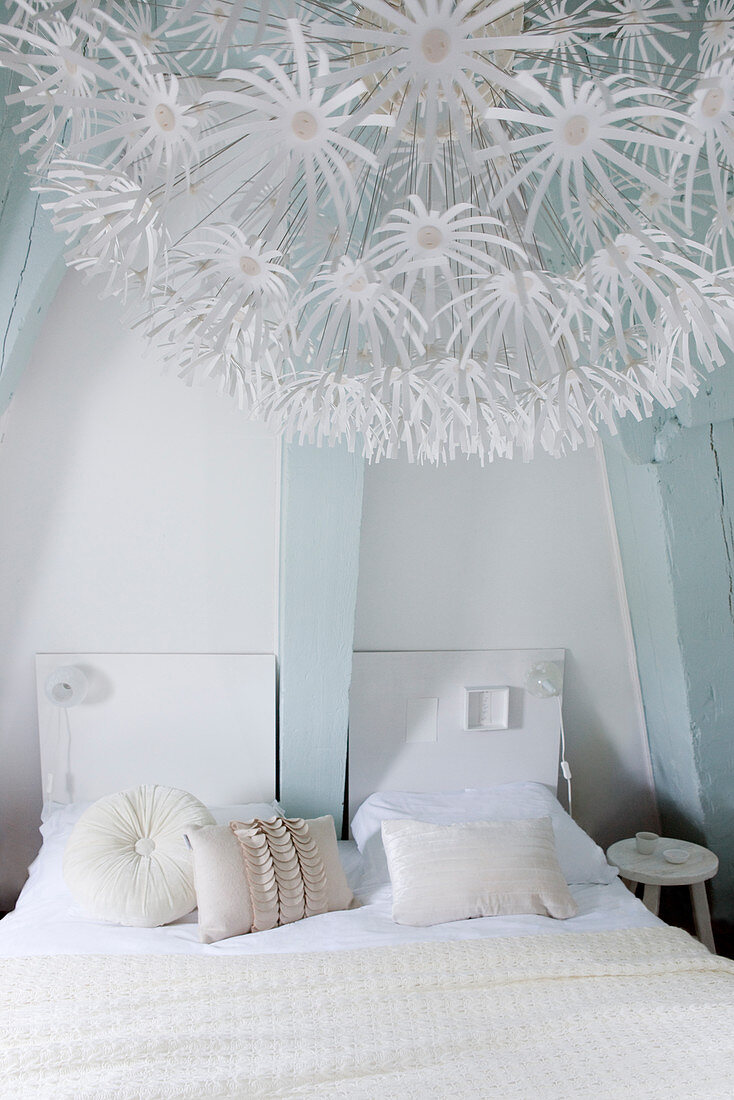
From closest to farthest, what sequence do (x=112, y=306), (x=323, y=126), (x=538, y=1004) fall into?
(x=323, y=126), (x=538, y=1004), (x=112, y=306)

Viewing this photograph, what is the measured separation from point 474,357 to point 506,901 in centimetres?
175

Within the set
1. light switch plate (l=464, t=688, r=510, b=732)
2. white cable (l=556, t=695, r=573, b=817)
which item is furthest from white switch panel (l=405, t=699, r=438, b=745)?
white cable (l=556, t=695, r=573, b=817)

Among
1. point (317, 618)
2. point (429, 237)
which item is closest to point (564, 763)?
point (317, 618)

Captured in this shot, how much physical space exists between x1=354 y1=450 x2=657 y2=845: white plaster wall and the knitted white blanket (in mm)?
1172

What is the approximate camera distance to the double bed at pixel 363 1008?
5.33ft

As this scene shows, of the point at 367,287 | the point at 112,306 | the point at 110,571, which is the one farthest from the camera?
the point at 110,571

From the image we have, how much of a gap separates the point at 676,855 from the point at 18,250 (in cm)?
271

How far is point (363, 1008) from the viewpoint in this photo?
1886 mm

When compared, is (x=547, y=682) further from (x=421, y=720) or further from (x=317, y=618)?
(x=317, y=618)

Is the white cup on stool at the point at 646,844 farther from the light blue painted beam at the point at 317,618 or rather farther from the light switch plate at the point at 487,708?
the light blue painted beam at the point at 317,618

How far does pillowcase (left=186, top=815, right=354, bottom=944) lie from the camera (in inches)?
89.7

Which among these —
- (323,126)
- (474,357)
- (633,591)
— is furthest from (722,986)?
(323,126)

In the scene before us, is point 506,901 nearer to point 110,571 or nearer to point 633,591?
point 633,591

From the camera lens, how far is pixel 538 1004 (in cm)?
192
